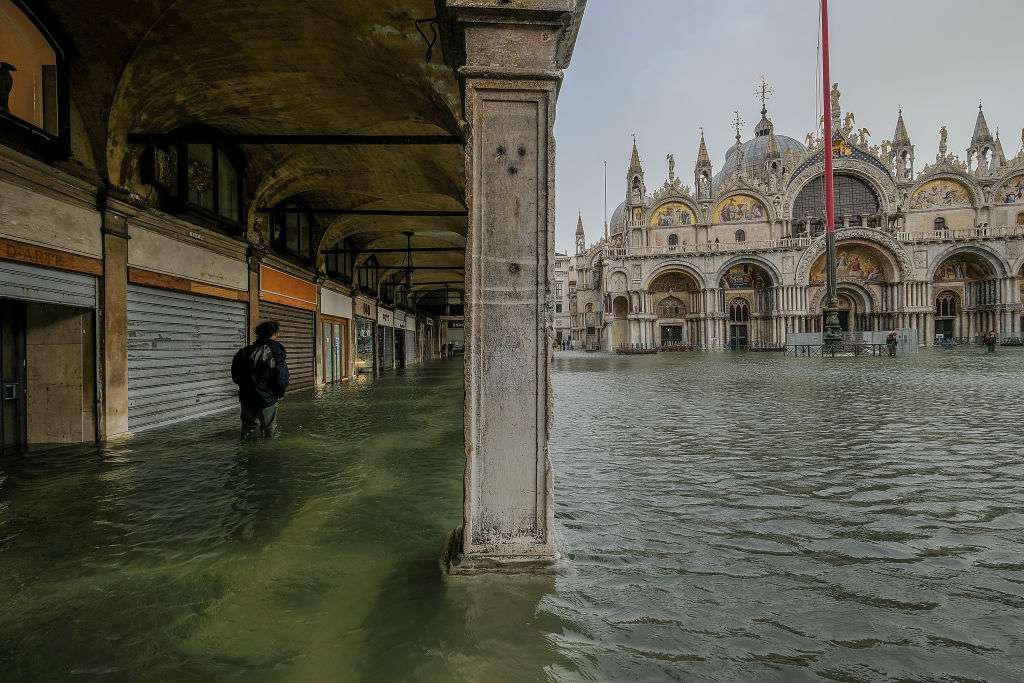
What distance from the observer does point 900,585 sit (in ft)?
8.98

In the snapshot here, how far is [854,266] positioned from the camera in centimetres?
4691

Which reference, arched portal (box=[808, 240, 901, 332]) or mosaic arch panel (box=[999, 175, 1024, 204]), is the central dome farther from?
mosaic arch panel (box=[999, 175, 1024, 204])

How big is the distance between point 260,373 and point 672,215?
49.8m

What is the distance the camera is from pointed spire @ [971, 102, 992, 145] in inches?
1951

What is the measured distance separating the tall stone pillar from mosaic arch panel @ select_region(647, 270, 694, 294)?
49865 mm

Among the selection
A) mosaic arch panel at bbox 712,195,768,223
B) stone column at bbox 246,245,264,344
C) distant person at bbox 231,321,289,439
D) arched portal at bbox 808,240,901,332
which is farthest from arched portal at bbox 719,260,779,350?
distant person at bbox 231,321,289,439

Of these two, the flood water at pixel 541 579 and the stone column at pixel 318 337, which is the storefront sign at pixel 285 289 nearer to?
the stone column at pixel 318 337

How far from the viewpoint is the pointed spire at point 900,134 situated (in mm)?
50078

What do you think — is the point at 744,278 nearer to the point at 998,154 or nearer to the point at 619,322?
the point at 619,322

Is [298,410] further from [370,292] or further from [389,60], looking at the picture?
[370,292]

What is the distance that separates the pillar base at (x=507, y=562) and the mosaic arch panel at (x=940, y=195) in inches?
2360

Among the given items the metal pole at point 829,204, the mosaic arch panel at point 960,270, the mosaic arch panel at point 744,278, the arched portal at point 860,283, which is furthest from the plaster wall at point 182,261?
the mosaic arch panel at point 960,270

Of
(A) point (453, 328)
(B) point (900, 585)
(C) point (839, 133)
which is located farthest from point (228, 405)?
(C) point (839, 133)

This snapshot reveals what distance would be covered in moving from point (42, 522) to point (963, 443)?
9.23 meters
